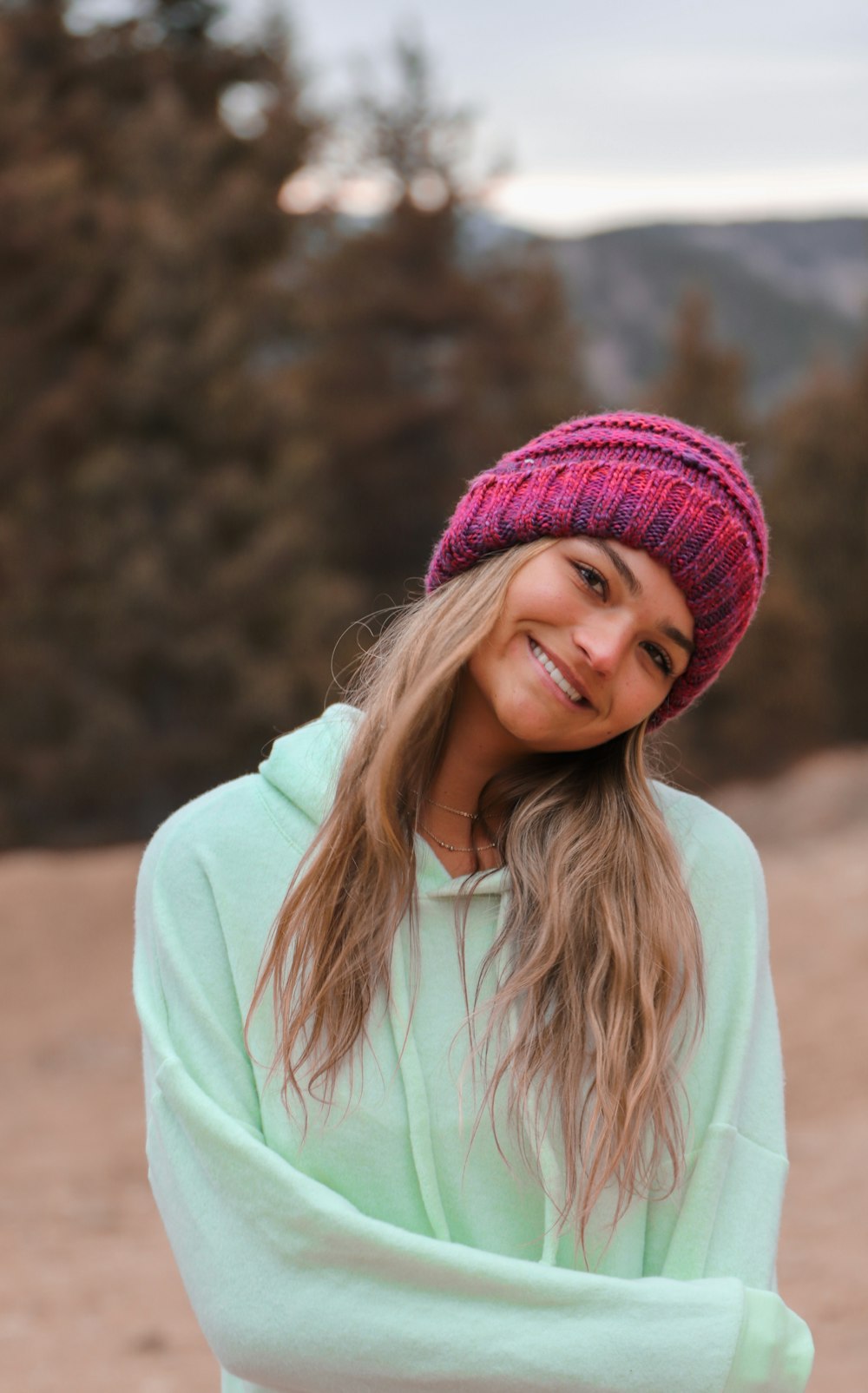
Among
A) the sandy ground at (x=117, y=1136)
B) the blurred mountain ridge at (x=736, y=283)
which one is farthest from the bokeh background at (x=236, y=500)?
the blurred mountain ridge at (x=736, y=283)

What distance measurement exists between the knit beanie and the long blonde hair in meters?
0.04

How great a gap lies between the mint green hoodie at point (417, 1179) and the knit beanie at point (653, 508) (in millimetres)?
234

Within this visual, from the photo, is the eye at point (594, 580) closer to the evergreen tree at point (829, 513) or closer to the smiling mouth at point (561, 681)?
the smiling mouth at point (561, 681)

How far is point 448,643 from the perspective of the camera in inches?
54.0

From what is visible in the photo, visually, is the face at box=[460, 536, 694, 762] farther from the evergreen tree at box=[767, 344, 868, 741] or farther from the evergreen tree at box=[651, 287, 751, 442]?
the evergreen tree at box=[767, 344, 868, 741]

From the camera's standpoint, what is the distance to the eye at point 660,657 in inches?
54.0

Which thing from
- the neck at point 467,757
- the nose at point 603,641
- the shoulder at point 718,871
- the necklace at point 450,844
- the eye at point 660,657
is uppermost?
the nose at point 603,641

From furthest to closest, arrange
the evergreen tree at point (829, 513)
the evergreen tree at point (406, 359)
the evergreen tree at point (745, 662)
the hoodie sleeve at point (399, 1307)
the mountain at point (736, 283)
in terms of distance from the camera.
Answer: the mountain at point (736, 283) < the evergreen tree at point (829, 513) < the evergreen tree at point (745, 662) < the evergreen tree at point (406, 359) < the hoodie sleeve at point (399, 1307)

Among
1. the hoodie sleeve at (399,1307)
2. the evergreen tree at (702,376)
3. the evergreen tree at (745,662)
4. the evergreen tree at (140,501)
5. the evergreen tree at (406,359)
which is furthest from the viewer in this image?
the evergreen tree at (702,376)

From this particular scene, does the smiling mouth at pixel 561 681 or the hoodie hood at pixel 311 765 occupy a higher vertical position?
the smiling mouth at pixel 561 681

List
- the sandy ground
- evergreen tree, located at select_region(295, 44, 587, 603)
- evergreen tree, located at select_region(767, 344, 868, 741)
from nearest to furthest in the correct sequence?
the sandy ground < evergreen tree, located at select_region(295, 44, 587, 603) < evergreen tree, located at select_region(767, 344, 868, 741)

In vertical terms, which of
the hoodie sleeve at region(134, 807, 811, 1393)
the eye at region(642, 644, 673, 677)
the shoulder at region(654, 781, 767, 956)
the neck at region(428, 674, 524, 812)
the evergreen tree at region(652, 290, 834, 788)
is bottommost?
the evergreen tree at region(652, 290, 834, 788)

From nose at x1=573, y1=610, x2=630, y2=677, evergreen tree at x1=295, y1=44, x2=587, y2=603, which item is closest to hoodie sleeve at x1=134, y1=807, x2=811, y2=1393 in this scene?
nose at x1=573, y1=610, x2=630, y2=677

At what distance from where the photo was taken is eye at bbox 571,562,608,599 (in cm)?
135
